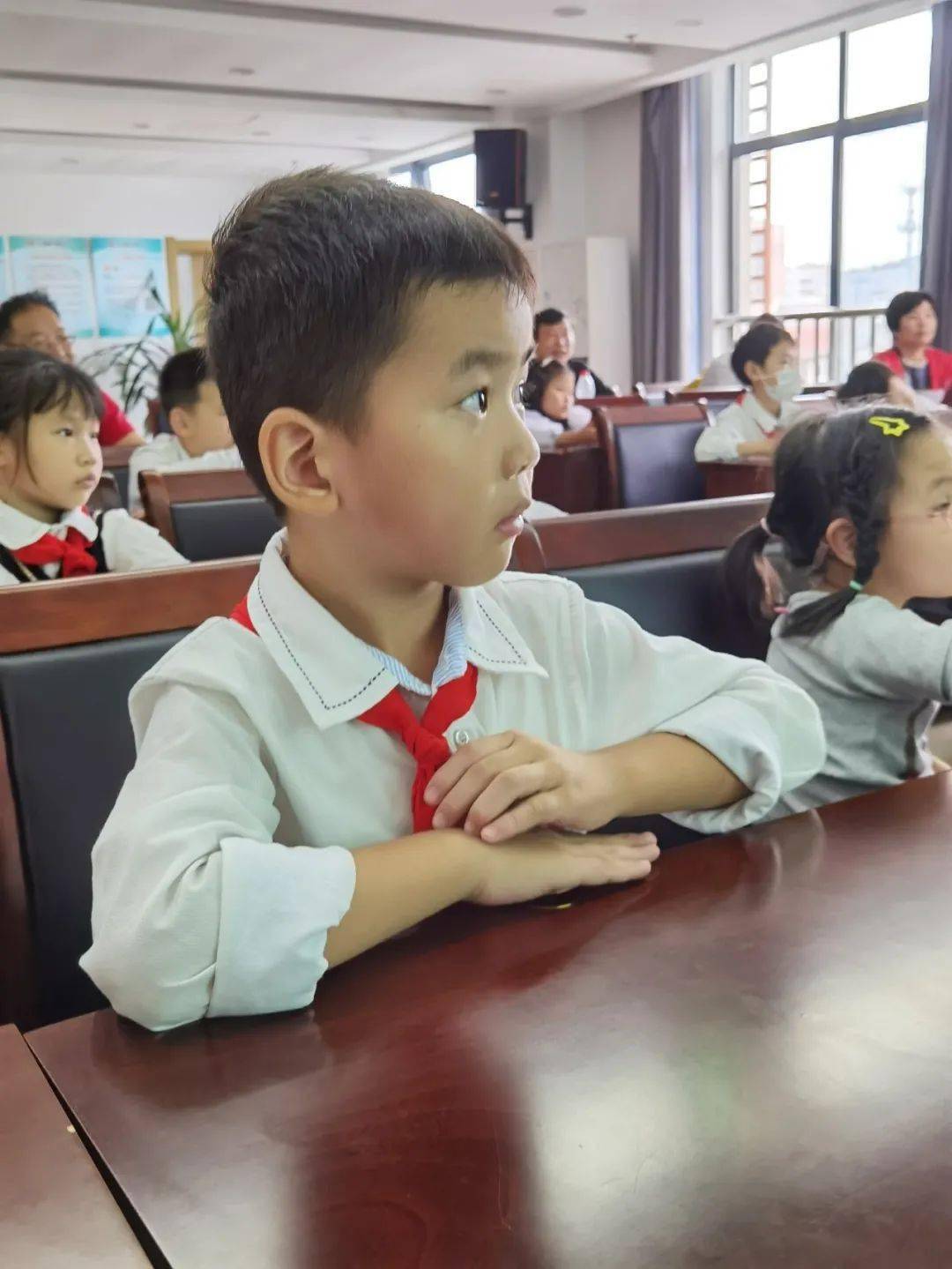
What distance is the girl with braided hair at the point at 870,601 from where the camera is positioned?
1.32 m

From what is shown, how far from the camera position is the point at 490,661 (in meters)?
0.89

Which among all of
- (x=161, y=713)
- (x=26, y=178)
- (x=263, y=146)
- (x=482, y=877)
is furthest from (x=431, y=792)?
(x=26, y=178)

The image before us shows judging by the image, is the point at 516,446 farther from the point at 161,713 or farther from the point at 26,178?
the point at 26,178

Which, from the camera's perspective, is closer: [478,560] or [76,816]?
[478,560]

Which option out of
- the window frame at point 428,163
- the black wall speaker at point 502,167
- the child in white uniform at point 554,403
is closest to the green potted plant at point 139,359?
the window frame at point 428,163

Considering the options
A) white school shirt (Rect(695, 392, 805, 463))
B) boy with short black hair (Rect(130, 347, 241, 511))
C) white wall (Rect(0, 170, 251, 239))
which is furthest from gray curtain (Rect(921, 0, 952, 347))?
white wall (Rect(0, 170, 251, 239))

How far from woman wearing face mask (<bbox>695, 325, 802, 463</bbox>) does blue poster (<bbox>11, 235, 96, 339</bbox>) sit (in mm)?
9322

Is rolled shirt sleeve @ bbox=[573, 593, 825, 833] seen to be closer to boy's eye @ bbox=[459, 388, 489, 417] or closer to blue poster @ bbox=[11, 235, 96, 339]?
boy's eye @ bbox=[459, 388, 489, 417]

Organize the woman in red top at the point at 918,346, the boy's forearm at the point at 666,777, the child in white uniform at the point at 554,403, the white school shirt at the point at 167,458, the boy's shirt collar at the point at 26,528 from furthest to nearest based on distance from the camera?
1. the woman in red top at the point at 918,346
2. the child in white uniform at the point at 554,403
3. the white school shirt at the point at 167,458
4. the boy's shirt collar at the point at 26,528
5. the boy's forearm at the point at 666,777

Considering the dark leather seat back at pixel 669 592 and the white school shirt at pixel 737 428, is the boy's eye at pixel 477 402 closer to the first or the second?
the dark leather seat back at pixel 669 592

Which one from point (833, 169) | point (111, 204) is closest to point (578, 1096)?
point (833, 169)

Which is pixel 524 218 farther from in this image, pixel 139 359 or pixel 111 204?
pixel 111 204

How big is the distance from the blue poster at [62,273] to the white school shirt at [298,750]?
12393 millimetres

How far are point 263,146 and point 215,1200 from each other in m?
12.1
